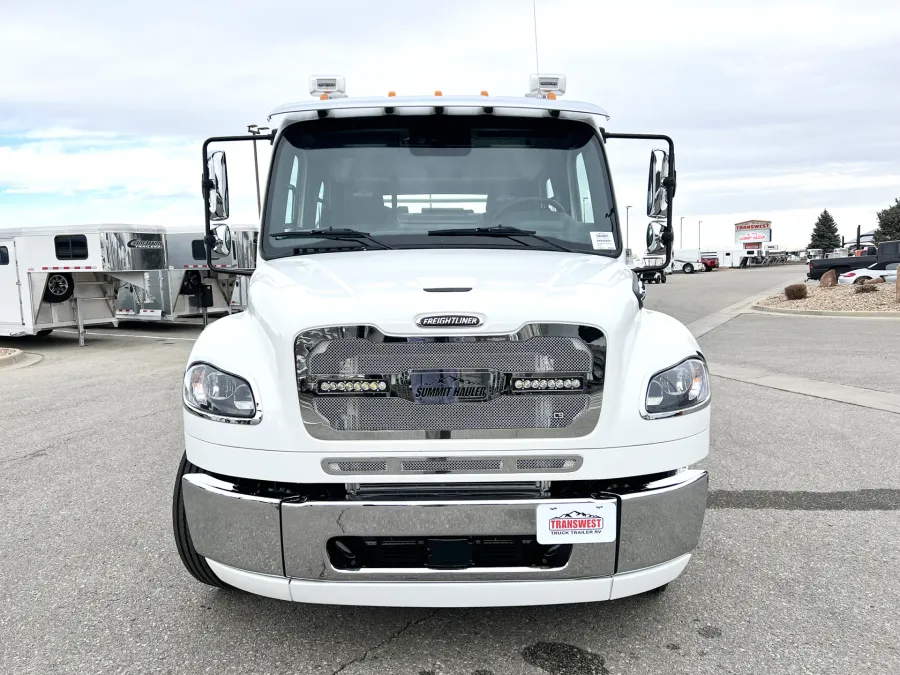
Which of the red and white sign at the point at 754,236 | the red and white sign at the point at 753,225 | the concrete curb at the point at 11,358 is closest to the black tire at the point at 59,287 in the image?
the concrete curb at the point at 11,358

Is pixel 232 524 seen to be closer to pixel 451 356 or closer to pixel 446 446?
pixel 446 446

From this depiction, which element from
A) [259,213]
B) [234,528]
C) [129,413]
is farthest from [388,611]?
[129,413]

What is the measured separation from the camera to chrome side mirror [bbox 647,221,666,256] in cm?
412

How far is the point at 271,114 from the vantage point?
3848 millimetres

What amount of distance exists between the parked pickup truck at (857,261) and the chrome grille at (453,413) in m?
28.3

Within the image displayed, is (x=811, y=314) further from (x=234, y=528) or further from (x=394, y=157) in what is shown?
(x=234, y=528)

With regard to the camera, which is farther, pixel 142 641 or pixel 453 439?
pixel 142 641

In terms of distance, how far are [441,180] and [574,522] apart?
76.7 inches

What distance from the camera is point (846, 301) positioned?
18719 millimetres

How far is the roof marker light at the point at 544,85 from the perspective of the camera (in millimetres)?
4418

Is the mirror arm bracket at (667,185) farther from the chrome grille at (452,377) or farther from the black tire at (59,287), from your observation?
the black tire at (59,287)

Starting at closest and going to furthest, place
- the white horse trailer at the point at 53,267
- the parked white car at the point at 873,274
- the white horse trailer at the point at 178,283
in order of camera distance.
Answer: the white horse trailer at the point at 53,267 → the white horse trailer at the point at 178,283 → the parked white car at the point at 873,274

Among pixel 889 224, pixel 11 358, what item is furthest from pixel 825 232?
pixel 11 358

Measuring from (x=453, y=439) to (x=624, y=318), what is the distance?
812mm
